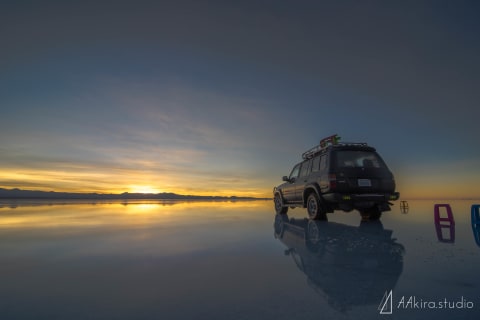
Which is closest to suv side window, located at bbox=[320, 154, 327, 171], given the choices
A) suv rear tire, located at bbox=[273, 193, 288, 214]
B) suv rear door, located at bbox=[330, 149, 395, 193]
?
suv rear door, located at bbox=[330, 149, 395, 193]

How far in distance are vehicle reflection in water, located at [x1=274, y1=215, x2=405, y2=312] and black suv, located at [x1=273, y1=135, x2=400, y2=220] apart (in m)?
1.84

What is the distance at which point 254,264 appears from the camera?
3.33 m

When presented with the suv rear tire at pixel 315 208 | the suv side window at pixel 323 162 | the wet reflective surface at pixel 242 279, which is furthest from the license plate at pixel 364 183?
the wet reflective surface at pixel 242 279

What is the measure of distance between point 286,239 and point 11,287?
14.1 ft

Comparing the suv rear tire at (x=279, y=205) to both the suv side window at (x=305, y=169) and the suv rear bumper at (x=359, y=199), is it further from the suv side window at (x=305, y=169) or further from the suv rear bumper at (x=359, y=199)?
the suv rear bumper at (x=359, y=199)

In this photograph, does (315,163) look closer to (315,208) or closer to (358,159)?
(358,159)

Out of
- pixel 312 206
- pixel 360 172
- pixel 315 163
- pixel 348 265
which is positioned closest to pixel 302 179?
pixel 315 163

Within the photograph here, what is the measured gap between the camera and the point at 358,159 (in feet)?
24.7

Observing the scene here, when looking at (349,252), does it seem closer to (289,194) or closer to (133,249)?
(133,249)

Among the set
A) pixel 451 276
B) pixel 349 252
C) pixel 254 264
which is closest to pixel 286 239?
pixel 349 252

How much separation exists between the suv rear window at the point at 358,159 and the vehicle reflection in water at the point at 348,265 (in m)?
2.52

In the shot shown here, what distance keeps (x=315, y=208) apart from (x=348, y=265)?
494 centimetres

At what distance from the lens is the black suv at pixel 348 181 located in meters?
7.00

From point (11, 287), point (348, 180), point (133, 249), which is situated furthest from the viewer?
point (348, 180)
